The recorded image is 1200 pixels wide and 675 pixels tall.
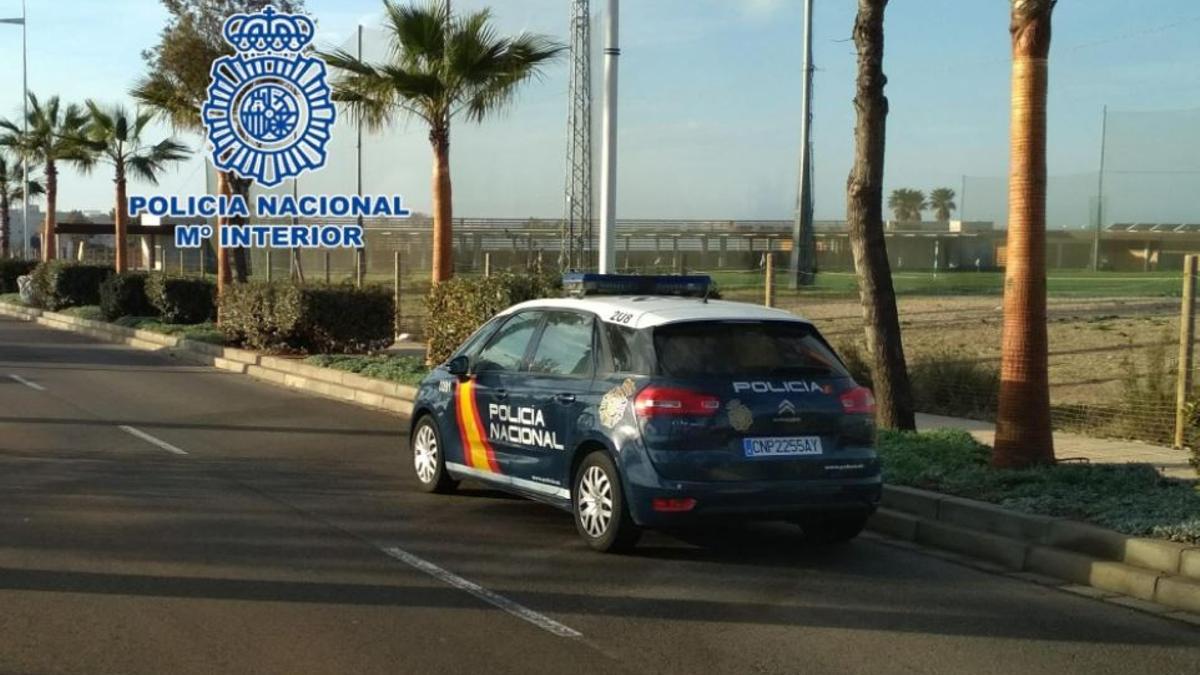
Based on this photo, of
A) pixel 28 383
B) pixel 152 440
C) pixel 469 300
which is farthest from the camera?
pixel 28 383

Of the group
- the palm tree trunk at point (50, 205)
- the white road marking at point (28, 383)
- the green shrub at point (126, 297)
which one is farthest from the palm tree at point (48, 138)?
the white road marking at point (28, 383)

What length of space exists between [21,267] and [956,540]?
1794 inches

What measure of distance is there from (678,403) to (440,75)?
1147cm

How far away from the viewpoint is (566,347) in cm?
861

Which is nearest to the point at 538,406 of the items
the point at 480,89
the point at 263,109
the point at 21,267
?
the point at 480,89

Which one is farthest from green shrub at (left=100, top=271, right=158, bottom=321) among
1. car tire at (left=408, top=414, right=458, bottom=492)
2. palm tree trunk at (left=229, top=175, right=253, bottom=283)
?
car tire at (left=408, top=414, right=458, bottom=492)

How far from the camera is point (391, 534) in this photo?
8422 millimetres

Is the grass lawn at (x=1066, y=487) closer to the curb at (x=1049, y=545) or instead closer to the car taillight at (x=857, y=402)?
the curb at (x=1049, y=545)

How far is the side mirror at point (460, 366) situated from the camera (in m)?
9.51

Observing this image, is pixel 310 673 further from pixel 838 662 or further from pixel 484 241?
pixel 484 241

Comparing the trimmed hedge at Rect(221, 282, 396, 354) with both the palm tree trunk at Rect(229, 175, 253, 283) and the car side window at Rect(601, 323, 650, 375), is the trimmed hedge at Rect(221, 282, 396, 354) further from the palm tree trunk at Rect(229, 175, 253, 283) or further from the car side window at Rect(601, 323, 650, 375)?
the car side window at Rect(601, 323, 650, 375)

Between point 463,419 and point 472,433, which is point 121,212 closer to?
point 463,419

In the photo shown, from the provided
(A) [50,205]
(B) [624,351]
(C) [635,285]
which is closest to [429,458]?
(C) [635,285]

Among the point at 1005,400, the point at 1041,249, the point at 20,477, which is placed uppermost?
the point at 1041,249
